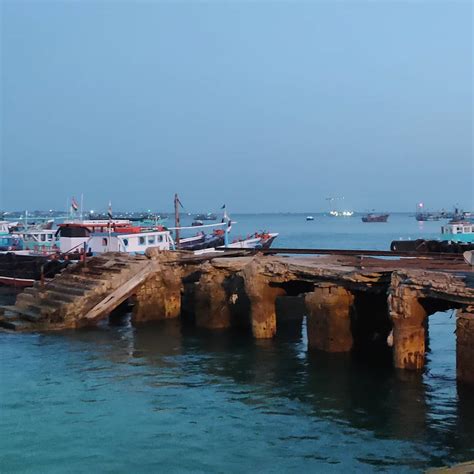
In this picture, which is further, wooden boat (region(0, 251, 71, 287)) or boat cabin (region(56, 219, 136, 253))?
boat cabin (region(56, 219, 136, 253))

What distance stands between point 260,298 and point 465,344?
8.63m

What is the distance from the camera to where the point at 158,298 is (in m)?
29.7

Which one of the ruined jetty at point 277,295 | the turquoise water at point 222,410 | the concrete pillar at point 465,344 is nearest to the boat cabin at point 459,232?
the ruined jetty at point 277,295

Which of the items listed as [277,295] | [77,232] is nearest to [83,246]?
[77,232]

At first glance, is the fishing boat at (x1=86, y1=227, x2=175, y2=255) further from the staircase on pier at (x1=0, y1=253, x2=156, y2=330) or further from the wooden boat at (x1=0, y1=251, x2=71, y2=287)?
the staircase on pier at (x1=0, y1=253, x2=156, y2=330)

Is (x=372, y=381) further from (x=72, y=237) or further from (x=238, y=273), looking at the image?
(x=72, y=237)

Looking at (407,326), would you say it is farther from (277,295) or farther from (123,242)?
(123,242)

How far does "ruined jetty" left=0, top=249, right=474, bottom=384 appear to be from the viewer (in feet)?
60.1

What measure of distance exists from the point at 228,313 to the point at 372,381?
953 centimetres

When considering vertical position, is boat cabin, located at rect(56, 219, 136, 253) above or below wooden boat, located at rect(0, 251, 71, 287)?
above

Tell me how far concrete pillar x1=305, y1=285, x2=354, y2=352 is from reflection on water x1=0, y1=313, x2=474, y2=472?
16.6 inches

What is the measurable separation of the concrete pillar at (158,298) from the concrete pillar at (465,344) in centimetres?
1458

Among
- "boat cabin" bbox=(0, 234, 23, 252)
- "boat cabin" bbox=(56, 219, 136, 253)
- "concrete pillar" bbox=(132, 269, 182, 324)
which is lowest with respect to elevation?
"concrete pillar" bbox=(132, 269, 182, 324)

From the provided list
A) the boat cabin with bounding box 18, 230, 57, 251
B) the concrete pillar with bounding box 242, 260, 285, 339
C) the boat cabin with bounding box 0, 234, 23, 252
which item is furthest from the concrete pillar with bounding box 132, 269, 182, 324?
the boat cabin with bounding box 0, 234, 23, 252
